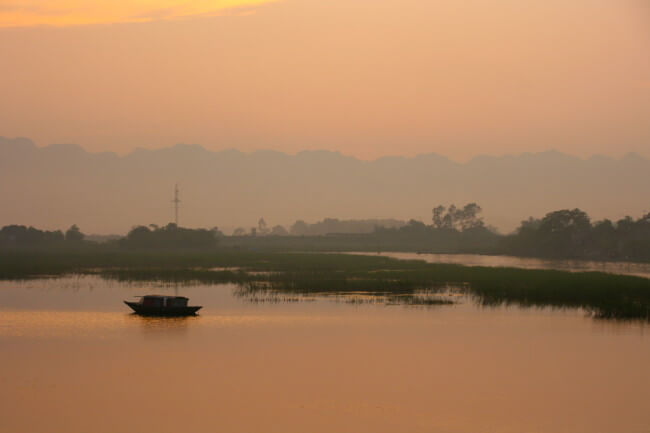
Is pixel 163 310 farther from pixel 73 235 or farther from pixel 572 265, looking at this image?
pixel 73 235

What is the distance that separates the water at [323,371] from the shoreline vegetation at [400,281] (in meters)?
3.17

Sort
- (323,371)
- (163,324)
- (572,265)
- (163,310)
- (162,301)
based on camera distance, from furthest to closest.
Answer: (572,265) < (162,301) < (163,310) < (163,324) < (323,371)

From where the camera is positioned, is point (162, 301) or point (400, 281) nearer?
point (162, 301)

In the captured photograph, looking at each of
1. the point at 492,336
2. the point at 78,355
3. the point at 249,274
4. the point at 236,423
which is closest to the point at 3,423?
the point at 236,423

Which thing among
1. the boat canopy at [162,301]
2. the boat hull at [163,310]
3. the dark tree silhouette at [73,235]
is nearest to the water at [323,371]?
the boat hull at [163,310]

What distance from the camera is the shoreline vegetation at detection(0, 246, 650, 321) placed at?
35406 millimetres

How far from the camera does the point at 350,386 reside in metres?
19.3

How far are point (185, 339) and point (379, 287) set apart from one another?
17828 mm

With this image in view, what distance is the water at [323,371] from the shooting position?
1653 cm

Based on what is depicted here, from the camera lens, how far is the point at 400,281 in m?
44.5

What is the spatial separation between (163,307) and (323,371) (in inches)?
454

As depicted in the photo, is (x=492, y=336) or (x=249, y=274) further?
(x=249, y=274)

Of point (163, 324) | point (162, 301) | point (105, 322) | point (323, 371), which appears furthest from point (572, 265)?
point (323, 371)

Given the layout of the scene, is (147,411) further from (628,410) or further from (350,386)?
(628,410)
